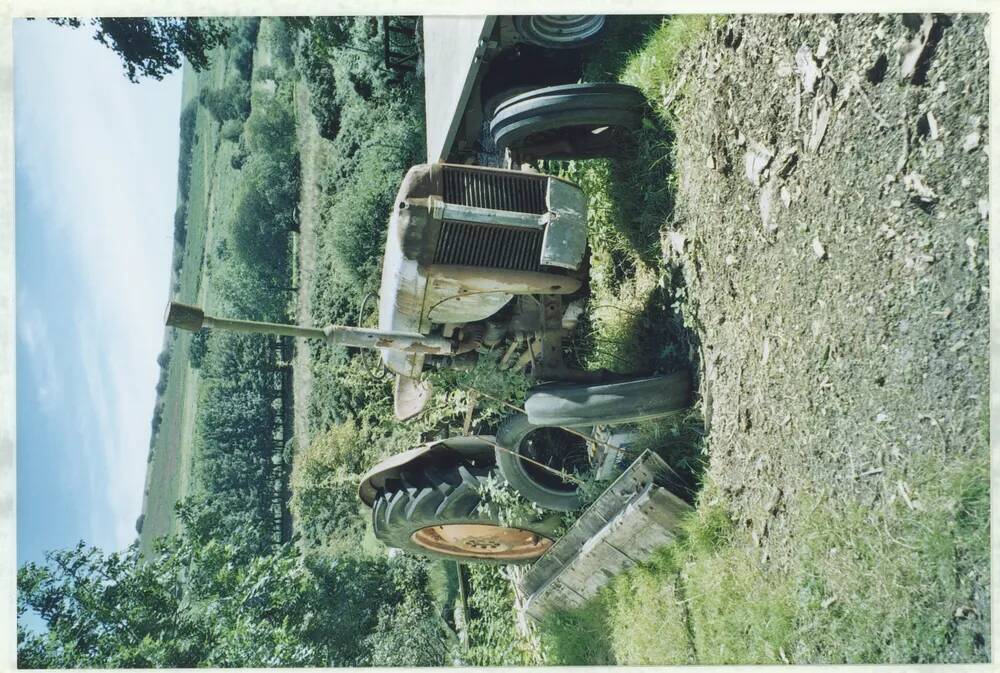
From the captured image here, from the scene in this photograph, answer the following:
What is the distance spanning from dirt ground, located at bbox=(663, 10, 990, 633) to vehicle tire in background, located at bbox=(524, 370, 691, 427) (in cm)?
16

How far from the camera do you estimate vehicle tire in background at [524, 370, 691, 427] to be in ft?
12.0

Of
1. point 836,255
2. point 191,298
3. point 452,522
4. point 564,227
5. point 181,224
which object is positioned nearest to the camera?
point 836,255

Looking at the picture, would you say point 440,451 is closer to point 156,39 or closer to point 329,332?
point 329,332

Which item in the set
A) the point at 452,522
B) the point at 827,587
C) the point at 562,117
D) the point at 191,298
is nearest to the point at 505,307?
the point at 562,117

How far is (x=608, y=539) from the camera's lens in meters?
4.11

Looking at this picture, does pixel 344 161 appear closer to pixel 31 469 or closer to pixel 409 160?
pixel 409 160

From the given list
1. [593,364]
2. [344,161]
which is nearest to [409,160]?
[344,161]

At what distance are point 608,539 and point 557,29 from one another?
2.78 meters

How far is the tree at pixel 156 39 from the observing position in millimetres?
3734

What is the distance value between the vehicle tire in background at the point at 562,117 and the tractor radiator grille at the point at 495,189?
532mm

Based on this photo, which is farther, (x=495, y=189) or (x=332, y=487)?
(x=332, y=487)

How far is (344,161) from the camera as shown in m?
9.15

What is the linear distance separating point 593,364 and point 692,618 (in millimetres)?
1466

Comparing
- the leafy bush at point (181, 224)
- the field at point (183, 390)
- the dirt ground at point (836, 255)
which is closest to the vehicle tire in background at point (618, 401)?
the dirt ground at point (836, 255)
